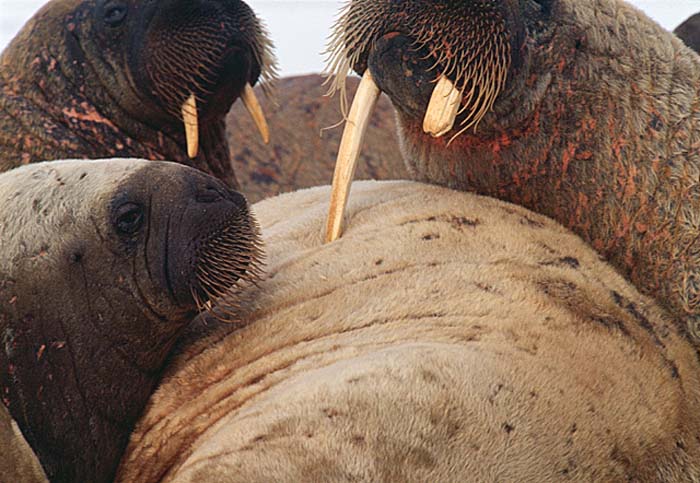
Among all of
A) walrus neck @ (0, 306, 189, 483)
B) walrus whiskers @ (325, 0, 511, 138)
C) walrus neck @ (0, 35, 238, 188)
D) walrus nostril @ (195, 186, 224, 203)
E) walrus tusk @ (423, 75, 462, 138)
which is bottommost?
walrus neck @ (0, 35, 238, 188)

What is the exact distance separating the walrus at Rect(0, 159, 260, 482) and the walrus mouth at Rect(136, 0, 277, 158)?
5.03 ft

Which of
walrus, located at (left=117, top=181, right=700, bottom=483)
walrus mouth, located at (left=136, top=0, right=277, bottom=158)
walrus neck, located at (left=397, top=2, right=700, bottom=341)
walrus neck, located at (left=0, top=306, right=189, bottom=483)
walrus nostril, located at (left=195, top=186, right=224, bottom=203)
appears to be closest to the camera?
walrus, located at (left=117, top=181, right=700, bottom=483)

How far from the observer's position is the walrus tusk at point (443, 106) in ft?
9.70

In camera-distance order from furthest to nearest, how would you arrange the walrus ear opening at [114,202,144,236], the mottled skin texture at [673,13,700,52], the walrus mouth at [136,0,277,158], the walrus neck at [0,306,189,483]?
1. the mottled skin texture at [673,13,700,52]
2. the walrus mouth at [136,0,277,158]
3. the walrus ear opening at [114,202,144,236]
4. the walrus neck at [0,306,189,483]

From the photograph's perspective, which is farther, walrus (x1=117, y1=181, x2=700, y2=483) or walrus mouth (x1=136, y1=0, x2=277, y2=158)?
walrus mouth (x1=136, y1=0, x2=277, y2=158)

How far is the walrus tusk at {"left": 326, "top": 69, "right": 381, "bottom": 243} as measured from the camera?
10.4 feet

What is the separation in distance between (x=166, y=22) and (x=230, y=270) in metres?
1.93

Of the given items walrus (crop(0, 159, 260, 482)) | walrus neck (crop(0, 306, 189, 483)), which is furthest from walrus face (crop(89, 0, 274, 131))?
walrus neck (crop(0, 306, 189, 483))

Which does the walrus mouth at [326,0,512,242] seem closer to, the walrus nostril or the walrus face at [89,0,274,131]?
the walrus nostril

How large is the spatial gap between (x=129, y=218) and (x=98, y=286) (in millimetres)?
218

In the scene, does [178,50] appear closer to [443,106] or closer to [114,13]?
[114,13]

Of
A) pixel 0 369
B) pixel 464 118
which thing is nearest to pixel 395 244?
pixel 464 118

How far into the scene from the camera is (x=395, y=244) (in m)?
Answer: 3.01

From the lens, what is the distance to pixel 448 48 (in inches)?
115
